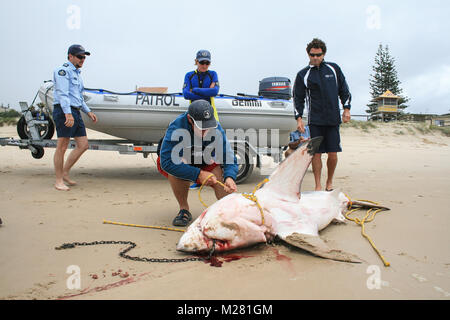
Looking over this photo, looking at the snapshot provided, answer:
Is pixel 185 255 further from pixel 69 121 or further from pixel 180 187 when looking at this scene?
pixel 69 121

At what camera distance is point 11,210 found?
12.2 feet

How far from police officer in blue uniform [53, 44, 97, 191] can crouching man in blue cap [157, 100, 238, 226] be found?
232 centimetres

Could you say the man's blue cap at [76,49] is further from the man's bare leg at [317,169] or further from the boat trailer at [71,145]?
the man's bare leg at [317,169]

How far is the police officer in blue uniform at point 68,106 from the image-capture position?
188 inches

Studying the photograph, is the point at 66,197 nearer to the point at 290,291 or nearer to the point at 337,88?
the point at 290,291

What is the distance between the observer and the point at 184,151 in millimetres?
3365

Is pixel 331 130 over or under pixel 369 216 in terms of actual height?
over

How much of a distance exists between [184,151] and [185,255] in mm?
1172

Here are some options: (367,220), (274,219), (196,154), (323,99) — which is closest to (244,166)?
(323,99)

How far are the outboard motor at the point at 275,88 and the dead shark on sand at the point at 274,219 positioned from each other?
4012mm

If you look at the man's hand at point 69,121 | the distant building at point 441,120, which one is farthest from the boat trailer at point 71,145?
the distant building at point 441,120

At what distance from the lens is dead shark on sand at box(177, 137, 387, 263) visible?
8.09 ft
